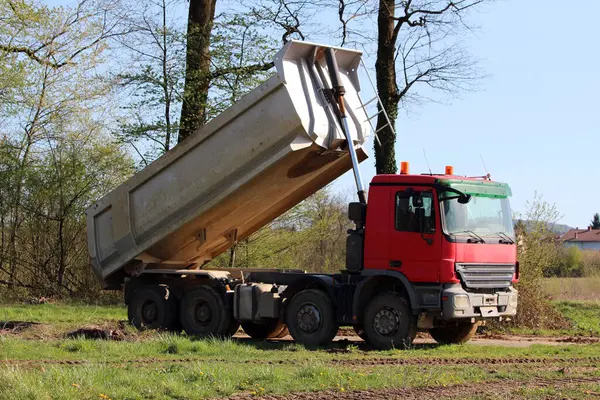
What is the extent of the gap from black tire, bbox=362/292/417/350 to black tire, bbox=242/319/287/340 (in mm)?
2608

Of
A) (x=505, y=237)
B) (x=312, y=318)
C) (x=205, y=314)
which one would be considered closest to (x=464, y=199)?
(x=505, y=237)

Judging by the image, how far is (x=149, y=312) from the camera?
16.3m

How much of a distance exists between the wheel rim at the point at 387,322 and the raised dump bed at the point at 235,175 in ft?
8.82

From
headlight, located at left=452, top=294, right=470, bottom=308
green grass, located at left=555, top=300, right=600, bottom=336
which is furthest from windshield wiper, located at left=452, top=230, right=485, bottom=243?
green grass, located at left=555, top=300, right=600, bottom=336

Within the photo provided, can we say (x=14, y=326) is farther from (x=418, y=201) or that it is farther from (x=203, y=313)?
(x=418, y=201)

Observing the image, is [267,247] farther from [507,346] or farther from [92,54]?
[507,346]

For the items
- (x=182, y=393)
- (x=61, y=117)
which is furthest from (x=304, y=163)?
(x=61, y=117)

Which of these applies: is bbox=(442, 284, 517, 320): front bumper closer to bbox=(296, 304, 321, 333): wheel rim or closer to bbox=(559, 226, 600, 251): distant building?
bbox=(296, 304, 321, 333): wheel rim

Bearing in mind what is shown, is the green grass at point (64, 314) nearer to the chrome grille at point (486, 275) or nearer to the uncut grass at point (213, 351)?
the uncut grass at point (213, 351)

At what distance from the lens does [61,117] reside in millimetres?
25641

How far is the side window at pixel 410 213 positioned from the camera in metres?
13.4

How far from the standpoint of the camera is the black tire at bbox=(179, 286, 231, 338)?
1549 centimetres

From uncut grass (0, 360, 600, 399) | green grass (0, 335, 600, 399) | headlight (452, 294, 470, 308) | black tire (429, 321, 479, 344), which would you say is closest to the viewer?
uncut grass (0, 360, 600, 399)

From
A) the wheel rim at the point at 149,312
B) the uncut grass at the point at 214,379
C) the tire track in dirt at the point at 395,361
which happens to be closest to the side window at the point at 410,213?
the tire track in dirt at the point at 395,361
